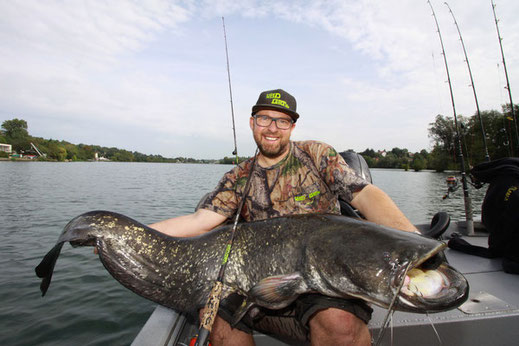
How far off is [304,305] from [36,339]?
14.3 feet

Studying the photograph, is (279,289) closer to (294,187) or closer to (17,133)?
(294,187)

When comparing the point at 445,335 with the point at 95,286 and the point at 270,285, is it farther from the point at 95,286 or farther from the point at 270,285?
the point at 95,286

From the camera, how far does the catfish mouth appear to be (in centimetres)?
158

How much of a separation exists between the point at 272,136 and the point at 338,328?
1851 millimetres

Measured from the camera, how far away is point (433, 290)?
1.65m

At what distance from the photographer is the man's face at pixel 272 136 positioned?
304 cm

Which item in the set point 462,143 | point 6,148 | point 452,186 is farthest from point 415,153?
point 6,148

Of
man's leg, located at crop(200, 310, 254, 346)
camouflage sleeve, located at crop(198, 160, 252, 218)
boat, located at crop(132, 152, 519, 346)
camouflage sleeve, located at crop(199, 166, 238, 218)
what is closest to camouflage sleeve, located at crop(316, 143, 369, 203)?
boat, located at crop(132, 152, 519, 346)

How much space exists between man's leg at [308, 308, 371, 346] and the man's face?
1637mm

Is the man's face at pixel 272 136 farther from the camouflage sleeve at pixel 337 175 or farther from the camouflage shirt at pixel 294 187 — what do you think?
the camouflage sleeve at pixel 337 175

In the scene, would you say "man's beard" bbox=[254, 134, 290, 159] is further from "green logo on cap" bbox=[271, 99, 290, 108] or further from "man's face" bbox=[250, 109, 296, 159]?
"green logo on cap" bbox=[271, 99, 290, 108]

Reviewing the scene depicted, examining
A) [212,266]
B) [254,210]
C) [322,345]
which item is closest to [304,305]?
[322,345]

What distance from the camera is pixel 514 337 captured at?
7.73 feet

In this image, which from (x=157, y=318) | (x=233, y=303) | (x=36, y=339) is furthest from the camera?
(x=36, y=339)
